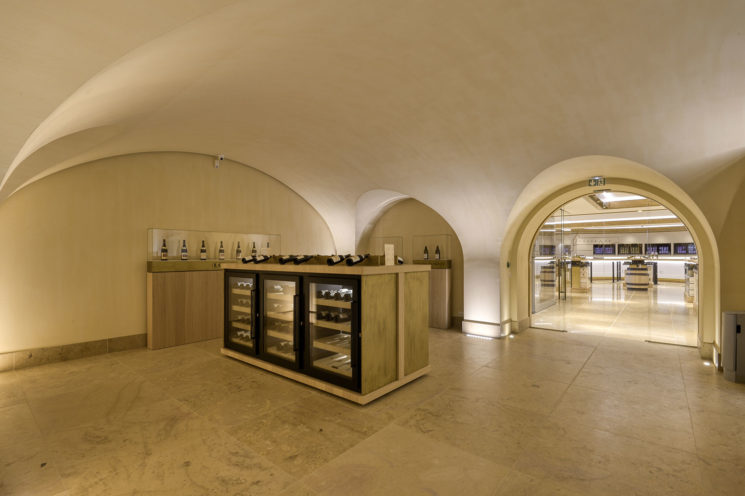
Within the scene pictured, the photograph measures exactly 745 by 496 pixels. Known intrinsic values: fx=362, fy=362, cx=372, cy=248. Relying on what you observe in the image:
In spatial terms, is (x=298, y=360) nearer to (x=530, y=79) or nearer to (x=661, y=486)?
(x=661, y=486)

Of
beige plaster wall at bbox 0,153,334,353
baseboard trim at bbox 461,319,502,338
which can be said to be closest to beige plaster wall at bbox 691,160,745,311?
baseboard trim at bbox 461,319,502,338

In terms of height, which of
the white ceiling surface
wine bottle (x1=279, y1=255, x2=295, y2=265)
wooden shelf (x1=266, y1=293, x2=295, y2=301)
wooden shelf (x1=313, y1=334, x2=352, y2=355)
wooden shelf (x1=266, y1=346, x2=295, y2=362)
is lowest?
wooden shelf (x1=266, y1=346, x2=295, y2=362)

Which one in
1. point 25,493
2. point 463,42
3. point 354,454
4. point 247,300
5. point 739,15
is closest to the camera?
point 25,493

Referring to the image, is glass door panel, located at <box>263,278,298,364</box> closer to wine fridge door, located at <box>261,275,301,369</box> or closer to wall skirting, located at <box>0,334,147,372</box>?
wine fridge door, located at <box>261,275,301,369</box>

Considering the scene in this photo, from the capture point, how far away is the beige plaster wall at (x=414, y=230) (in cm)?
767

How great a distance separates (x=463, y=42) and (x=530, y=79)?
0.83 metres

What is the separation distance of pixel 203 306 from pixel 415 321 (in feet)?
13.4

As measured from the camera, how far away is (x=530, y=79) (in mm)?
3514

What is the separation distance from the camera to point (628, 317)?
8320 millimetres

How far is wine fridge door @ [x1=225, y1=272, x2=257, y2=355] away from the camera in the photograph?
5008 mm

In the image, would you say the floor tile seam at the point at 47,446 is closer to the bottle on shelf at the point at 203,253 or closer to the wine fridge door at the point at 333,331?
the wine fridge door at the point at 333,331

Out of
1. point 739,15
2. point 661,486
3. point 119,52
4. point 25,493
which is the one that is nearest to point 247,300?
point 25,493

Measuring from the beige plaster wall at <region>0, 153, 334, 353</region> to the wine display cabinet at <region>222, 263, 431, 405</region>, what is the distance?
2.36m

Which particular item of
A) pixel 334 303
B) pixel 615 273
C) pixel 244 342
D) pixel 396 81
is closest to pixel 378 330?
pixel 334 303
